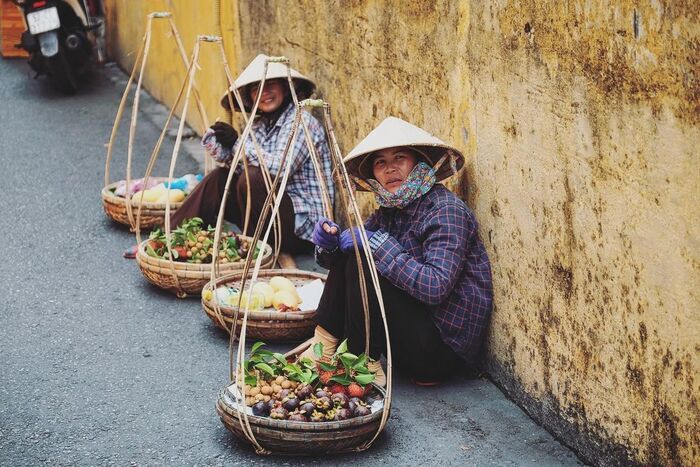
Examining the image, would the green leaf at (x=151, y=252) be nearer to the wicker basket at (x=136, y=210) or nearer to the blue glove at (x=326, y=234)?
the wicker basket at (x=136, y=210)

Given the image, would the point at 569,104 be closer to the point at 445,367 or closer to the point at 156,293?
the point at 445,367

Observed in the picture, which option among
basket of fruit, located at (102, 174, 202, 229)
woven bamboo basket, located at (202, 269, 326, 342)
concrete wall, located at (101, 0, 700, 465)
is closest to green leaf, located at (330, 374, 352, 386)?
concrete wall, located at (101, 0, 700, 465)

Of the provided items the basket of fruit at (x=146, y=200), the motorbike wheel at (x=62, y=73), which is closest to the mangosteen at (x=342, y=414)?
the basket of fruit at (x=146, y=200)

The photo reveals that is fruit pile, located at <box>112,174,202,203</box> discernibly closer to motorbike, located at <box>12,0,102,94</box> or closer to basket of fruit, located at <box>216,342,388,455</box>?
basket of fruit, located at <box>216,342,388,455</box>

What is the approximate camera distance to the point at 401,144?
147 inches

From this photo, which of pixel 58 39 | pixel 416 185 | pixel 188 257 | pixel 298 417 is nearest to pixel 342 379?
pixel 298 417

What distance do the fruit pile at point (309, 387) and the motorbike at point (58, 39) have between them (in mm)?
6444

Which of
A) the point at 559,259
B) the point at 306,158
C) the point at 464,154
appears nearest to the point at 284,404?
the point at 559,259

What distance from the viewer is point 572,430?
3.30 m

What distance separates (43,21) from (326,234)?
6379mm

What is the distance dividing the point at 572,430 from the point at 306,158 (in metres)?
2.43

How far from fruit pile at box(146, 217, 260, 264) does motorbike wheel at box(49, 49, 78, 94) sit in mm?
4840

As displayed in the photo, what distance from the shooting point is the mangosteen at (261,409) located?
3346 mm

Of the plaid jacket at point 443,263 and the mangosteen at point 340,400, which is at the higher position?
the plaid jacket at point 443,263
